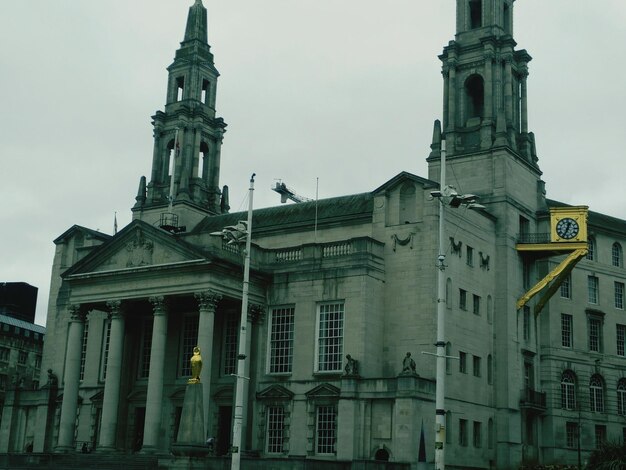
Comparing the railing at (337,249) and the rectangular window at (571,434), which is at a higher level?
the railing at (337,249)

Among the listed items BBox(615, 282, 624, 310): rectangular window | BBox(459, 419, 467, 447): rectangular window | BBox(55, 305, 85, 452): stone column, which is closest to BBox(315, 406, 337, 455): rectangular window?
BBox(459, 419, 467, 447): rectangular window

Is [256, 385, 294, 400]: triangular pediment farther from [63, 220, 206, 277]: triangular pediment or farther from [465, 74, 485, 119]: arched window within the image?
[465, 74, 485, 119]: arched window

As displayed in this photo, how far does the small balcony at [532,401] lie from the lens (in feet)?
193

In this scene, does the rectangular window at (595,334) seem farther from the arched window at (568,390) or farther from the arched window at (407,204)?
the arched window at (407,204)

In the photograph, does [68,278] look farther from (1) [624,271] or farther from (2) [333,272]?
(1) [624,271]

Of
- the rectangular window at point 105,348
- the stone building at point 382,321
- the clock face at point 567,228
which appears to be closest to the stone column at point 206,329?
the stone building at point 382,321

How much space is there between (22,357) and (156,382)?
191 feet

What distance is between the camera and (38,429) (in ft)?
219

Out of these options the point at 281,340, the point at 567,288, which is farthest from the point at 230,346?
the point at 567,288

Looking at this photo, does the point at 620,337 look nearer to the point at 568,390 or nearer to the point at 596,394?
the point at 596,394

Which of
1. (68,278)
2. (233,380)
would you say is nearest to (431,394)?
(233,380)

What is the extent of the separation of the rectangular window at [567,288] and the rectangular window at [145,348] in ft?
93.3

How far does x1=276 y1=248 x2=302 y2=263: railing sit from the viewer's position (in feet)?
191

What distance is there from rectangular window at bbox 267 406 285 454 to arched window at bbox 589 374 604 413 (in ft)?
74.7
